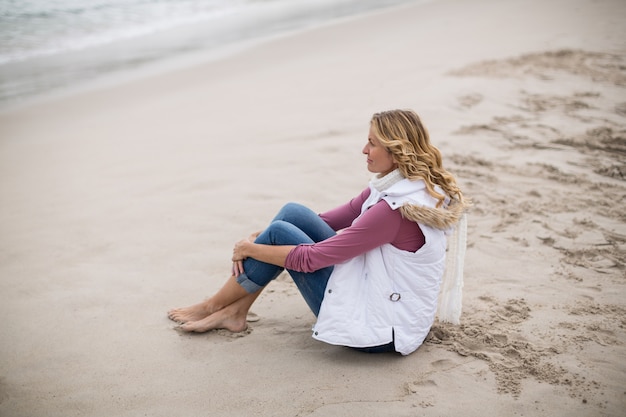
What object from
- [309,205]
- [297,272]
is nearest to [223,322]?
[297,272]

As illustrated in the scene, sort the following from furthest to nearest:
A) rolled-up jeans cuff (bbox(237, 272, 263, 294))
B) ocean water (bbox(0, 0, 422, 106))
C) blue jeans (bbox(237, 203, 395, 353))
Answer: ocean water (bbox(0, 0, 422, 106))
rolled-up jeans cuff (bbox(237, 272, 263, 294))
blue jeans (bbox(237, 203, 395, 353))

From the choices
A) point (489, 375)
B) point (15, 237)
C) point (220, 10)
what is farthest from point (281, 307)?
point (220, 10)

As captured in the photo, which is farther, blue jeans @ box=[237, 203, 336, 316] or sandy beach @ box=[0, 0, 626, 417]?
blue jeans @ box=[237, 203, 336, 316]

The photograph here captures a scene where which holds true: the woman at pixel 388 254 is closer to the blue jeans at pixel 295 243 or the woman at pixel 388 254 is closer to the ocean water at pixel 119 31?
the blue jeans at pixel 295 243

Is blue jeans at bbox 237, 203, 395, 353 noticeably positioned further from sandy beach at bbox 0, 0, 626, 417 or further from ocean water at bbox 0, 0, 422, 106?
ocean water at bbox 0, 0, 422, 106

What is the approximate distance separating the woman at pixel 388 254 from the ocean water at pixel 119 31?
715cm

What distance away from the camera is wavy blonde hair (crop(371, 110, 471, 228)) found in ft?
8.82

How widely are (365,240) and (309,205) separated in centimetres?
207

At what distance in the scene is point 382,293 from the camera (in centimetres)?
275

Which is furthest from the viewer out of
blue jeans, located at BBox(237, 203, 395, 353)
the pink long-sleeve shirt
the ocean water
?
the ocean water

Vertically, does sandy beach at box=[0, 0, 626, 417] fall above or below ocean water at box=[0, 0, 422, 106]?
below

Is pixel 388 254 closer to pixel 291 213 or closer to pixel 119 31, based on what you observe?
pixel 291 213

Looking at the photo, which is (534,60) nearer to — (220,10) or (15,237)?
(15,237)

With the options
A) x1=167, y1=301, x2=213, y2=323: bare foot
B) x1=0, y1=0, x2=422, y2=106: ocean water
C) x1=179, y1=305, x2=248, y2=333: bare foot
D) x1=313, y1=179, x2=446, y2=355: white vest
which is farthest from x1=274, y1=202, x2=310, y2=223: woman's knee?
x1=0, y1=0, x2=422, y2=106: ocean water
